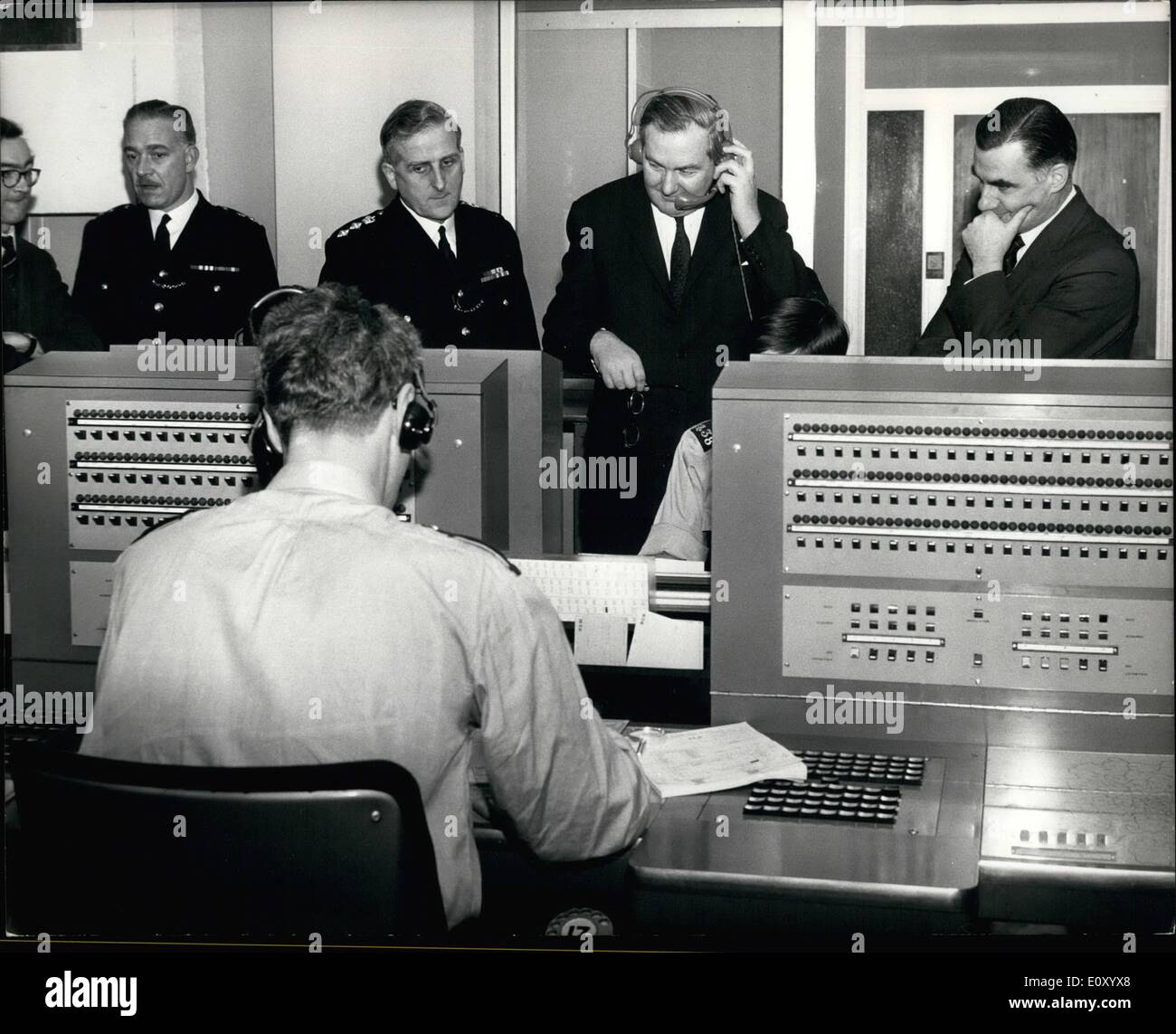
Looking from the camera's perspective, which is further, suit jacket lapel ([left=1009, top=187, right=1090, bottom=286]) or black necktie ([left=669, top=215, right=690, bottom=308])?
black necktie ([left=669, top=215, right=690, bottom=308])

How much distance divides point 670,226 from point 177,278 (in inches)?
49.7

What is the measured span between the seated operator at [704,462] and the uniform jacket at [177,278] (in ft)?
3.65

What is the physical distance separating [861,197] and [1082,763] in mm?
3104

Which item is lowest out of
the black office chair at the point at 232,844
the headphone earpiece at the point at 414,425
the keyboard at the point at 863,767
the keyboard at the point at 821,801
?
the keyboard at the point at 821,801

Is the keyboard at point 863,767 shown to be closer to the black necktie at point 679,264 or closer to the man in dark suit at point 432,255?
the man in dark suit at point 432,255

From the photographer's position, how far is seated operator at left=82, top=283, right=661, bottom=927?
1.29 metres

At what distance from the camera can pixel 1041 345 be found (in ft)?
8.09

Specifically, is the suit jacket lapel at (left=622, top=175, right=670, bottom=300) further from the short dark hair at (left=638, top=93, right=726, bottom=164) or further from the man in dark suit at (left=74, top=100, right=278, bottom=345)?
the man in dark suit at (left=74, top=100, right=278, bottom=345)

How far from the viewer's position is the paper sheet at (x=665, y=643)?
192cm

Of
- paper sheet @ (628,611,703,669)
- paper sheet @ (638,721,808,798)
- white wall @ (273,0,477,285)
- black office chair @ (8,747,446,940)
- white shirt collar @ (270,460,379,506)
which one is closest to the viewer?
black office chair @ (8,747,446,940)

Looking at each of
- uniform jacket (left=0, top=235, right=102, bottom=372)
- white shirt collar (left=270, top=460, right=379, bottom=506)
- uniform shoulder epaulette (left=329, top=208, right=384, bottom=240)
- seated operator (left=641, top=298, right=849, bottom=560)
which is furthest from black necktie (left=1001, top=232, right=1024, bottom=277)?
uniform jacket (left=0, top=235, right=102, bottom=372)

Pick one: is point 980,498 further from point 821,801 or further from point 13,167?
point 13,167

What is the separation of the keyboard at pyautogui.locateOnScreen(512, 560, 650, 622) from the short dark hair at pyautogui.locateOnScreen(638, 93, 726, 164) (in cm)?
178

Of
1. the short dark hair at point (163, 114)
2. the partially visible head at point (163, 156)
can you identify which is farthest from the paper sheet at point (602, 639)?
the short dark hair at point (163, 114)
